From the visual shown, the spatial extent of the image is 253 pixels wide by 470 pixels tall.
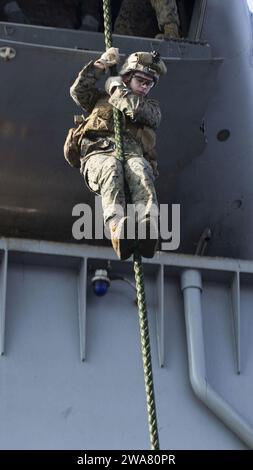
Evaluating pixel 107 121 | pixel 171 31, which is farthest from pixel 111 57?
pixel 171 31

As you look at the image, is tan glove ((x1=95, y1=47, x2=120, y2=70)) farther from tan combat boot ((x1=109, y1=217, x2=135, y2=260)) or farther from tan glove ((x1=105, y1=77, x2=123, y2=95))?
tan combat boot ((x1=109, y1=217, x2=135, y2=260))

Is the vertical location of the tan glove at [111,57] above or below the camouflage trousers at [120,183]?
above

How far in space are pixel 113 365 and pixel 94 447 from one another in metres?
0.79

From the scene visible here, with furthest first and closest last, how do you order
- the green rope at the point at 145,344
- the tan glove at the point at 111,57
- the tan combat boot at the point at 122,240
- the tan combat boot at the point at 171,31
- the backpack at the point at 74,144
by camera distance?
the tan combat boot at the point at 171,31 < the backpack at the point at 74,144 < the tan glove at the point at 111,57 < the tan combat boot at the point at 122,240 < the green rope at the point at 145,344

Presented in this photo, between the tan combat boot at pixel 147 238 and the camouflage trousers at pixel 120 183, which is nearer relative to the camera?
the tan combat boot at pixel 147 238

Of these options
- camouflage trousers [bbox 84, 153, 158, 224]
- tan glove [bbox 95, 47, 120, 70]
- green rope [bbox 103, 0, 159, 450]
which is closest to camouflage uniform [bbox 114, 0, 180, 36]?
tan glove [bbox 95, 47, 120, 70]

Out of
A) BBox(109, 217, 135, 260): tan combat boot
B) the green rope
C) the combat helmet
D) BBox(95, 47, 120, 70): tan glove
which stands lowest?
the green rope

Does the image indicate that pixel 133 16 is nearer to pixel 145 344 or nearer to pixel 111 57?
pixel 111 57

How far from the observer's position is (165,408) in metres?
14.6

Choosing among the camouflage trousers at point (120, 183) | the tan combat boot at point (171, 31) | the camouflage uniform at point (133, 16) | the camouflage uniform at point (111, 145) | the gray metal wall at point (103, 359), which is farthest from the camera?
the camouflage uniform at point (133, 16)

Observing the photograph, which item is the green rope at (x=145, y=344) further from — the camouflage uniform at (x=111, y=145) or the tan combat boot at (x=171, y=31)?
the tan combat boot at (x=171, y=31)

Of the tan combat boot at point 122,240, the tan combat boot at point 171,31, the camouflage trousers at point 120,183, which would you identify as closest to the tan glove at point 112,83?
the camouflage trousers at point 120,183

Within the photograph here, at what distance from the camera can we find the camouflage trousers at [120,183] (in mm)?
11719

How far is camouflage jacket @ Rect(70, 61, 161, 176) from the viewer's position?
12547mm
